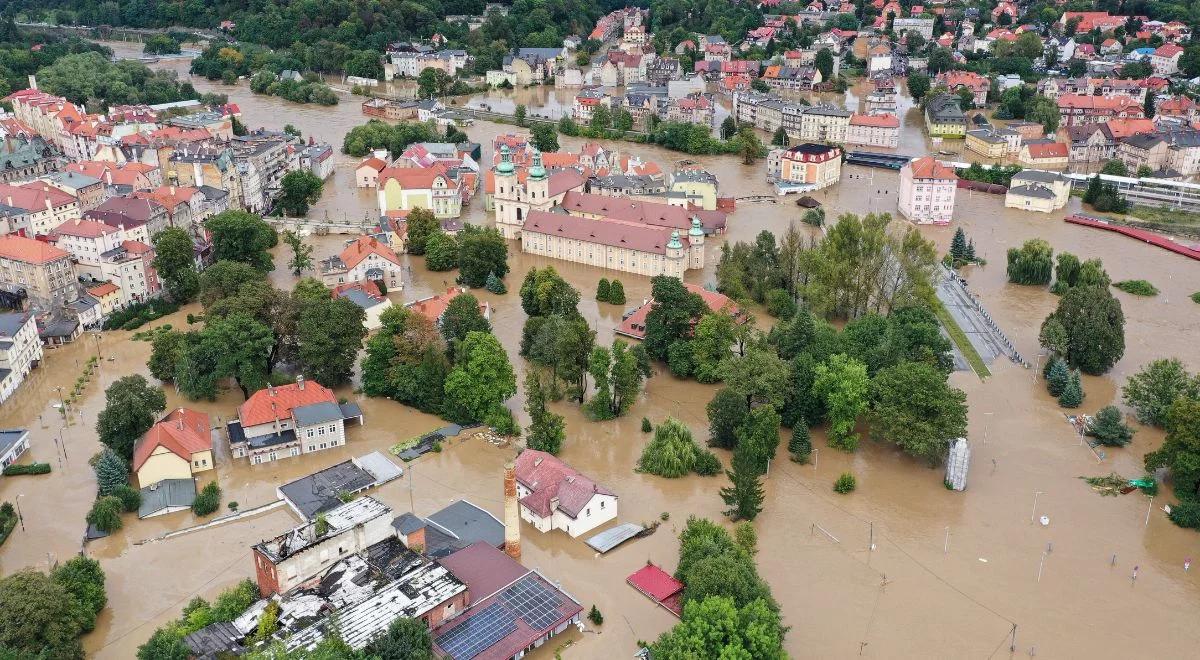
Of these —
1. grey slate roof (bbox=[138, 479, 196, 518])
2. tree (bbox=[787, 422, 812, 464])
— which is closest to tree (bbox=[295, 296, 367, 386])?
grey slate roof (bbox=[138, 479, 196, 518])

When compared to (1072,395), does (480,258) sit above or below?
above

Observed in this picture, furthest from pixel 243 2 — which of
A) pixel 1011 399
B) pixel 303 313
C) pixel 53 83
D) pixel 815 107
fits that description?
pixel 1011 399

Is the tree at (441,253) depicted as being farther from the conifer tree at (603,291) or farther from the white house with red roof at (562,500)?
the white house with red roof at (562,500)

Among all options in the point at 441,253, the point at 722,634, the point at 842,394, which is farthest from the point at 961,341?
the point at 441,253

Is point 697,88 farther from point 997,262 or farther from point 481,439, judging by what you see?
point 481,439

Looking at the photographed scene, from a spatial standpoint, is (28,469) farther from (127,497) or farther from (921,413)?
(921,413)

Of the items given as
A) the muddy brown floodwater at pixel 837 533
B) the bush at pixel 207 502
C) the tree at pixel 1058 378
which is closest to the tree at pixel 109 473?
the muddy brown floodwater at pixel 837 533

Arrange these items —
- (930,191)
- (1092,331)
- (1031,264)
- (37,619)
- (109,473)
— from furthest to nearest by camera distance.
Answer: (930,191)
(1031,264)
(1092,331)
(109,473)
(37,619)
